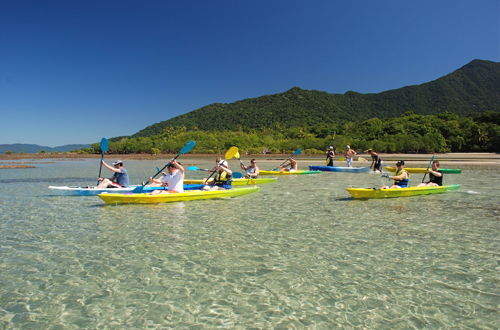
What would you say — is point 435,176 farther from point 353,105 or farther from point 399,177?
point 353,105

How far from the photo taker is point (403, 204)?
37.7 feet

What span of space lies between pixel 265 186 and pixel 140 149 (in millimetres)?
67357

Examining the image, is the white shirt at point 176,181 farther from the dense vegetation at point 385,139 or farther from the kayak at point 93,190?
the dense vegetation at point 385,139

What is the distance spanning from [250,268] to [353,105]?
4899 inches

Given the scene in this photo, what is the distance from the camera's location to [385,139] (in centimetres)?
6044

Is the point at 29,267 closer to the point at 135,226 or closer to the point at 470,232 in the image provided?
the point at 135,226

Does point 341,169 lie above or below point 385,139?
below

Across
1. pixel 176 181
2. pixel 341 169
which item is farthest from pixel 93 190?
pixel 341 169

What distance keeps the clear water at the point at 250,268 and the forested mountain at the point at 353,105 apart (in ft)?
308

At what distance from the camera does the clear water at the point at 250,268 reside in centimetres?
418

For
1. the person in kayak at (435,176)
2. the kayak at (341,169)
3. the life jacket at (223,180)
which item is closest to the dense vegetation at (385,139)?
the kayak at (341,169)

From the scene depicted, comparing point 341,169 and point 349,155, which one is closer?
point 341,169

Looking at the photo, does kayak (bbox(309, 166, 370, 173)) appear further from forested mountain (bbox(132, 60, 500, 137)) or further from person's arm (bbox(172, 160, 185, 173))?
forested mountain (bbox(132, 60, 500, 137))

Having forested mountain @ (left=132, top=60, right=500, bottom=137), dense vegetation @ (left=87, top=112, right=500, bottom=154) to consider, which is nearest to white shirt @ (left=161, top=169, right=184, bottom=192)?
dense vegetation @ (left=87, top=112, right=500, bottom=154)
